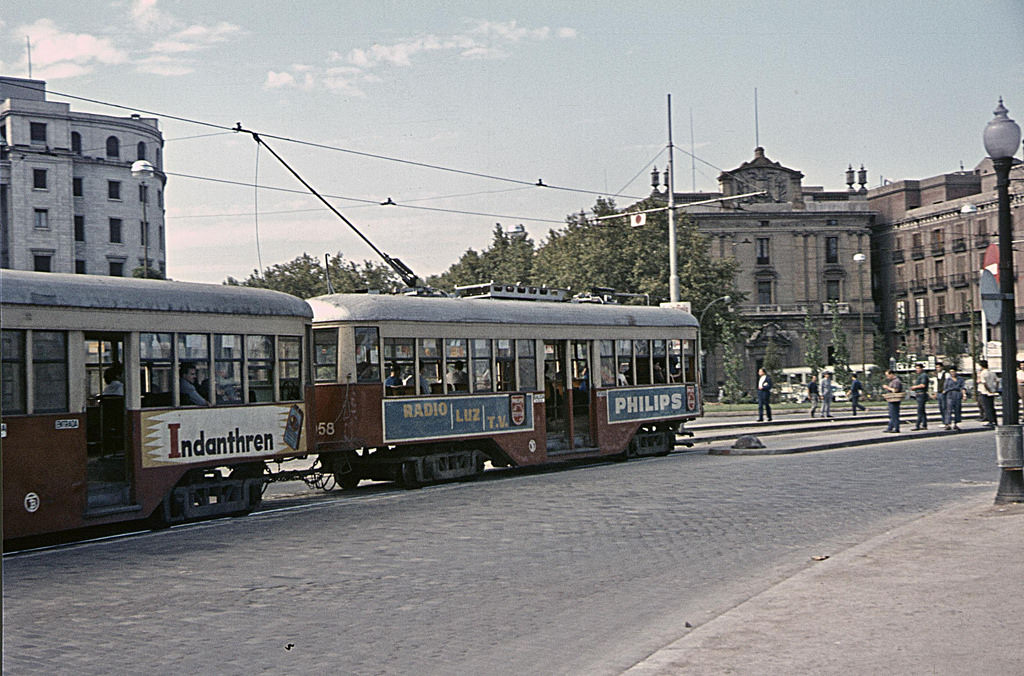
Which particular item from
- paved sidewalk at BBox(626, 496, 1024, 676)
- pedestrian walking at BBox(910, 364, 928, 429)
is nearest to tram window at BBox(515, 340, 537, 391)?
paved sidewalk at BBox(626, 496, 1024, 676)

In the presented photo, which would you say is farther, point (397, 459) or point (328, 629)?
point (397, 459)

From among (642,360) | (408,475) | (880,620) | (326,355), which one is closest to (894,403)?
(642,360)

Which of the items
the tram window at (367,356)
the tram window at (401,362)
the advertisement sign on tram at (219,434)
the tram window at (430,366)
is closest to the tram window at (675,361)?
the tram window at (430,366)

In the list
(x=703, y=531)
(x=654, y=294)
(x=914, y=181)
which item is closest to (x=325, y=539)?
(x=703, y=531)

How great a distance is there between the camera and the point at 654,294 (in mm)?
62594

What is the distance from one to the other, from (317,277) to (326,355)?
5502cm

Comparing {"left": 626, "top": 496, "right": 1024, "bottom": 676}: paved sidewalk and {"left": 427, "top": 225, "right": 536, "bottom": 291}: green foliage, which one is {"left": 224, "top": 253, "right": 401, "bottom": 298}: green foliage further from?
{"left": 626, "top": 496, "right": 1024, "bottom": 676}: paved sidewalk

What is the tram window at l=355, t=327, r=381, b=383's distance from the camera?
57.5 feet

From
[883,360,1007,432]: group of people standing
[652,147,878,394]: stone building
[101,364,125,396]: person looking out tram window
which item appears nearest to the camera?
[101,364,125,396]: person looking out tram window

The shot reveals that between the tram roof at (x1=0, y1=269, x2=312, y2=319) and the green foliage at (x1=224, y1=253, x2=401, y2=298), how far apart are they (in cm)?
5276

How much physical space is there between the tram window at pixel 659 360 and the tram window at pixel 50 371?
14.1 metres

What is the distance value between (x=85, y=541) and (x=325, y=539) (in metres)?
2.80

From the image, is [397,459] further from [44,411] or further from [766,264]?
[766,264]

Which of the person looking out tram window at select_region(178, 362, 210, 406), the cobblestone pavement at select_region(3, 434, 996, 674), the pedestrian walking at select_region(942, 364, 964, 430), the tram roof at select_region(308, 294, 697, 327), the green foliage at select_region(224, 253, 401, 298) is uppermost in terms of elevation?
the green foliage at select_region(224, 253, 401, 298)
